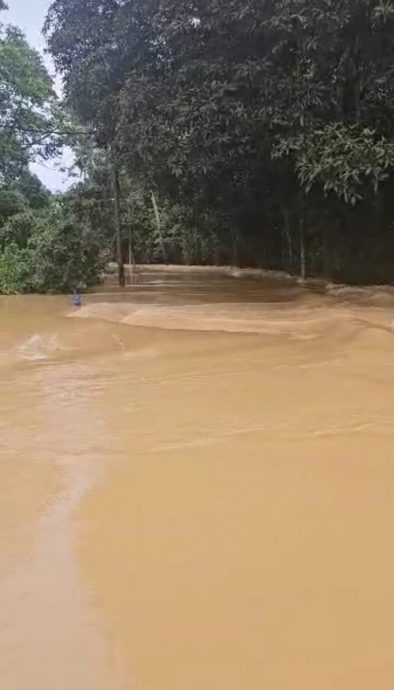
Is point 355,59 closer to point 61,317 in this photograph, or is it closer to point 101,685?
point 61,317

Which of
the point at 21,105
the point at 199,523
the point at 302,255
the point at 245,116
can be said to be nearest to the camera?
the point at 199,523

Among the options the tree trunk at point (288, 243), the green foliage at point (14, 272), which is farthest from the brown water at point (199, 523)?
the tree trunk at point (288, 243)

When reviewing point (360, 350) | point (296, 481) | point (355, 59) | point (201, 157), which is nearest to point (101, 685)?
point (296, 481)

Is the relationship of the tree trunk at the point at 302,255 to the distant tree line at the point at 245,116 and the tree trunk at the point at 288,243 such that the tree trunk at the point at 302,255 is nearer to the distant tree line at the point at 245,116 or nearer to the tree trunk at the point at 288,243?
the distant tree line at the point at 245,116

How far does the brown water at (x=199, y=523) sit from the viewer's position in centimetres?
206

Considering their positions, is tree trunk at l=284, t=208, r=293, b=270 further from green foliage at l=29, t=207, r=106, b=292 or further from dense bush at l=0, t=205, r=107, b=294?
green foliage at l=29, t=207, r=106, b=292

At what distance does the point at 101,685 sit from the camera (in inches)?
76.2

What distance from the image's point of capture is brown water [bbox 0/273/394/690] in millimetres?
2062

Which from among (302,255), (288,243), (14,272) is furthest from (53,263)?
(288,243)

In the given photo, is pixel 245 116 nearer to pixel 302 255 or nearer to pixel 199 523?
pixel 302 255

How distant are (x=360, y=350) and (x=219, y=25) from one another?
5994 mm

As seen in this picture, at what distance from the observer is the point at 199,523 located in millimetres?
2984

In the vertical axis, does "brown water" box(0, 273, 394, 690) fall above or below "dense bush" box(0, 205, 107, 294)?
below

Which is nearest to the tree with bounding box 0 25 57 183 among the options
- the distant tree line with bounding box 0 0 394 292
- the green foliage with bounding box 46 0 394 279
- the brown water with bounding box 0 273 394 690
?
the distant tree line with bounding box 0 0 394 292
